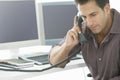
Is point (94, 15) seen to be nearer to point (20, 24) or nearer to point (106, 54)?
point (106, 54)

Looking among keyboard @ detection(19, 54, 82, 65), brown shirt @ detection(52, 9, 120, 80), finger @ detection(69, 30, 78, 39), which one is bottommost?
keyboard @ detection(19, 54, 82, 65)

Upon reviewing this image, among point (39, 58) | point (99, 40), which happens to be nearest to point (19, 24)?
point (39, 58)

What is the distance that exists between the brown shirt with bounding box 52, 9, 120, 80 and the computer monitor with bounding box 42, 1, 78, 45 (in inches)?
19.0

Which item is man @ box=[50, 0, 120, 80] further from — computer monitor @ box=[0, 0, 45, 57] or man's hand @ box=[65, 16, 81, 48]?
computer monitor @ box=[0, 0, 45, 57]

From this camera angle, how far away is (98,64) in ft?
4.52

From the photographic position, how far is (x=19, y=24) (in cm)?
174

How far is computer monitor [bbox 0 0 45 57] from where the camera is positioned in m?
1.68

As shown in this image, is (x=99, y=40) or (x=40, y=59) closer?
(x=99, y=40)

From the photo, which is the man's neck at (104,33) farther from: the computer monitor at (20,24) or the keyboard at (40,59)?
the computer monitor at (20,24)

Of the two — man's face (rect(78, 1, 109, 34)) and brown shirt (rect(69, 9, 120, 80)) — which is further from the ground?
man's face (rect(78, 1, 109, 34))

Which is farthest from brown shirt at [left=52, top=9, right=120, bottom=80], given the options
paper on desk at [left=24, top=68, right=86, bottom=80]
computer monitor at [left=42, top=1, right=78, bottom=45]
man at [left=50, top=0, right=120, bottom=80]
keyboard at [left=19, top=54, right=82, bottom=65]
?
paper on desk at [left=24, top=68, right=86, bottom=80]

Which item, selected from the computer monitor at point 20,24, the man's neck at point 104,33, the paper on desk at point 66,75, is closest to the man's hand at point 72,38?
the man's neck at point 104,33

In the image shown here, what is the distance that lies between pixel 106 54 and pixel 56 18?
25.8 inches

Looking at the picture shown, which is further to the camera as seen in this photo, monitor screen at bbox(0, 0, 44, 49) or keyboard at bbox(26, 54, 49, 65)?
monitor screen at bbox(0, 0, 44, 49)
